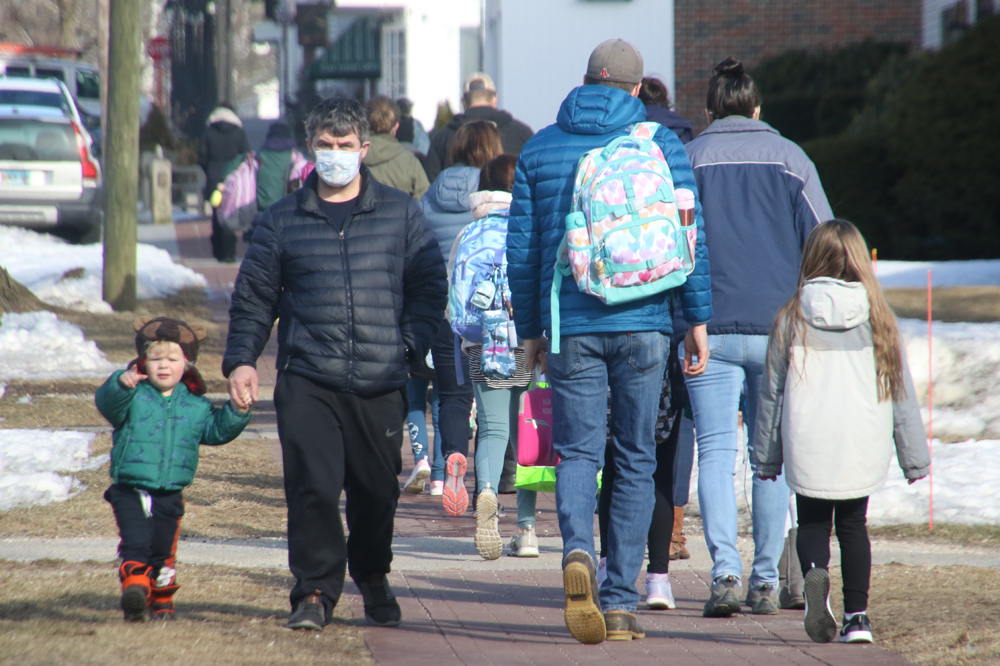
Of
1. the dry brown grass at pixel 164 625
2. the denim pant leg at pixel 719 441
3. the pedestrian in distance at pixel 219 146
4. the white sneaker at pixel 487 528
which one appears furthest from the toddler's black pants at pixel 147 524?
the pedestrian in distance at pixel 219 146

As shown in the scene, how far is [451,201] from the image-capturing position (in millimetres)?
7172

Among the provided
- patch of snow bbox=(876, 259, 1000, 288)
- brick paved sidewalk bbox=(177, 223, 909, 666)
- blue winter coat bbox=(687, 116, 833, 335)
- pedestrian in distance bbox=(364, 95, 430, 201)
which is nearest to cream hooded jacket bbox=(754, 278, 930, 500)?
blue winter coat bbox=(687, 116, 833, 335)

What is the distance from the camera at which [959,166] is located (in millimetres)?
17484

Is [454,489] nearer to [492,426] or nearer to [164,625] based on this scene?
[492,426]

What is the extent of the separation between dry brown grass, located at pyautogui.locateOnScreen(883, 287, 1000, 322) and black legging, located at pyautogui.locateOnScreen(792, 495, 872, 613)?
9335 millimetres

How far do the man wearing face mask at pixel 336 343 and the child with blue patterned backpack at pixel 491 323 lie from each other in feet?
4.17

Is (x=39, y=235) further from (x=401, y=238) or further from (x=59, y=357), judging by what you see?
(x=401, y=238)

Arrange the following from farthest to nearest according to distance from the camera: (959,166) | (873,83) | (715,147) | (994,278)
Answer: (873,83) < (959,166) < (994,278) < (715,147)

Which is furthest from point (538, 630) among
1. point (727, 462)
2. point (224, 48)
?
point (224, 48)

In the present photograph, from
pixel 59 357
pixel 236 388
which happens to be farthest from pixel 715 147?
pixel 59 357

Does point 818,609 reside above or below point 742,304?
below

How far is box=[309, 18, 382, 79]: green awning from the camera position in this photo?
30531 mm

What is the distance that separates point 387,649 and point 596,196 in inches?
66.3

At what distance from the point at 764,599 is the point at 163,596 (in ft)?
7.24
